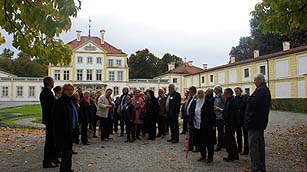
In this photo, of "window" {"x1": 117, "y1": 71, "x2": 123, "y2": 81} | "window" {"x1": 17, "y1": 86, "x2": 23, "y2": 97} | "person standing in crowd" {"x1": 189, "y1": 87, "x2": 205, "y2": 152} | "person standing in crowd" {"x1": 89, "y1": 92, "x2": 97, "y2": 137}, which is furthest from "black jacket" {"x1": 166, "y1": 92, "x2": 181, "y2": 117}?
"window" {"x1": 117, "y1": 71, "x2": 123, "y2": 81}

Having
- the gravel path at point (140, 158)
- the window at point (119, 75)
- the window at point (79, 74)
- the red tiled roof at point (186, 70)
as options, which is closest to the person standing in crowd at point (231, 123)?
the gravel path at point (140, 158)

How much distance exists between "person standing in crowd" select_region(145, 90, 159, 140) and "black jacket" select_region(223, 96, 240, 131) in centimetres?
412

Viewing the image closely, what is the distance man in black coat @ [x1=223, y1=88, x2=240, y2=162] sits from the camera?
7.64m

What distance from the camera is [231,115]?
25.3 ft

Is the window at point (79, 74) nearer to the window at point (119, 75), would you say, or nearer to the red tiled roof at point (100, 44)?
the red tiled roof at point (100, 44)

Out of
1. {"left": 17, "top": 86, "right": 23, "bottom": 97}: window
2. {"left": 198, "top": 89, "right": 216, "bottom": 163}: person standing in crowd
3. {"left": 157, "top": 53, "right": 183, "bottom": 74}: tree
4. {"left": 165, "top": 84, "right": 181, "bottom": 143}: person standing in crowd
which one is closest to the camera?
{"left": 198, "top": 89, "right": 216, "bottom": 163}: person standing in crowd

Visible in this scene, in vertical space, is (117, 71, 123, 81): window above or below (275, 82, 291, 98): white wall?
above

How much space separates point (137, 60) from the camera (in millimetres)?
81875

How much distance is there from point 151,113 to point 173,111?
Result: 1.03 meters

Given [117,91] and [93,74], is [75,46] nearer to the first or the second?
[93,74]

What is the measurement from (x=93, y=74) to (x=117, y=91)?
6272mm

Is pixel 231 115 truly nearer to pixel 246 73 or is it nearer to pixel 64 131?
pixel 64 131

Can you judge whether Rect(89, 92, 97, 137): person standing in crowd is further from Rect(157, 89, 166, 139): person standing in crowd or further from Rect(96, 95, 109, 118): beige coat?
Rect(157, 89, 166, 139): person standing in crowd

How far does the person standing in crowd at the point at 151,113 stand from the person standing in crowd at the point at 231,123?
4102mm
